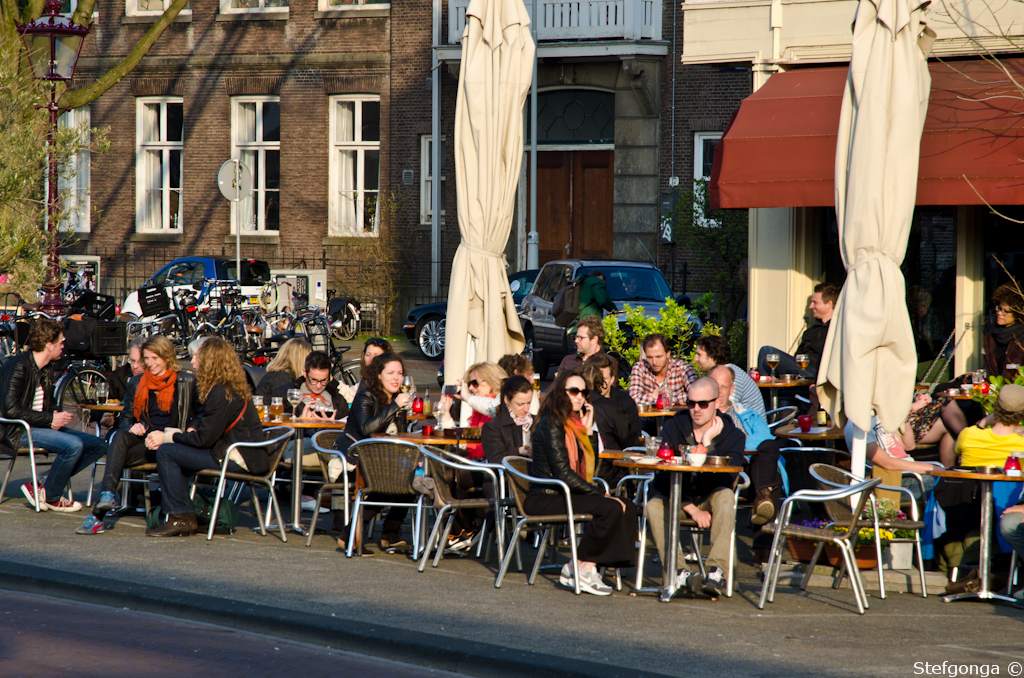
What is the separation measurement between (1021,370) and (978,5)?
4.39 meters

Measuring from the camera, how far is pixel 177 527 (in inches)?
359

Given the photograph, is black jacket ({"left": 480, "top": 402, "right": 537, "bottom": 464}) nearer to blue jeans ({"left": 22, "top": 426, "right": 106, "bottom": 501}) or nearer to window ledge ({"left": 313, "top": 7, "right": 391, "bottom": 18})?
blue jeans ({"left": 22, "top": 426, "right": 106, "bottom": 501})

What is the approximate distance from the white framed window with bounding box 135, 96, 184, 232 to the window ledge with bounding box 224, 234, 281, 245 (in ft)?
4.79

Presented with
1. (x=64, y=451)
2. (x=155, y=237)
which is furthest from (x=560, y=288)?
(x=155, y=237)

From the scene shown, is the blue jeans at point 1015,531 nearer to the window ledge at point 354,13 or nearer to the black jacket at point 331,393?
the black jacket at point 331,393

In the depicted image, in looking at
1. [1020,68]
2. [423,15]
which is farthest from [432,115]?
[1020,68]

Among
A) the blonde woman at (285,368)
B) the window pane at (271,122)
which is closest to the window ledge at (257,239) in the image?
the window pane at (271,122)

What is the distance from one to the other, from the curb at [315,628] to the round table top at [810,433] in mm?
3504

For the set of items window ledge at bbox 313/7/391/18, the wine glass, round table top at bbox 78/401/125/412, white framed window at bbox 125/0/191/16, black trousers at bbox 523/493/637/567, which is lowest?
black trousers at bbox 523/493/637/567

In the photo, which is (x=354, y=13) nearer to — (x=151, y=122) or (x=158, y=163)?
(x=151, y=122)

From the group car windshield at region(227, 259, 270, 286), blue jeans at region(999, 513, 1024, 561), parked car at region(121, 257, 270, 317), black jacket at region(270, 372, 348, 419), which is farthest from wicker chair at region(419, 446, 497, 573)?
car windshield at region(227, 259, 270, 286)

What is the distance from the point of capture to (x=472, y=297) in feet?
31.7

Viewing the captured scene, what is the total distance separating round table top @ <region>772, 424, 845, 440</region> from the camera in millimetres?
8844

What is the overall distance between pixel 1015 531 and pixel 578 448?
8.65 feet
